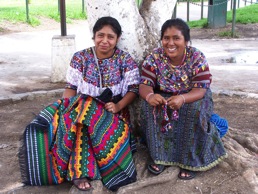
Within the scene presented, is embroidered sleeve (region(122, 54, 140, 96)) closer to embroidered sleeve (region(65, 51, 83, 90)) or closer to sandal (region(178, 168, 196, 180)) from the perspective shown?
embroidered sleeve (region(65, 51, 83, 90))

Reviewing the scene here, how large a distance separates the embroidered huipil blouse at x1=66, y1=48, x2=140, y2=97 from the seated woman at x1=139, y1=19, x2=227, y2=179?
0.15 m

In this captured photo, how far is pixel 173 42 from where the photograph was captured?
122 inches

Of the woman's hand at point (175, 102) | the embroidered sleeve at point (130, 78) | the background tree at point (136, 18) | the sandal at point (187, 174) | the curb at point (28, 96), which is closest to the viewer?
the woman's hand at point (175, 102)

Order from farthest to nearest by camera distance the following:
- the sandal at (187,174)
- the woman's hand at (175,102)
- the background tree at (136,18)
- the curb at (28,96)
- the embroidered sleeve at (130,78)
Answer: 1. the curb at (28,96)
2. the background tree at (136,18)
3. the embroidered sleeve at (130,78)
4. the sandal at (187,174)
5. the woman's hand at (175,102)

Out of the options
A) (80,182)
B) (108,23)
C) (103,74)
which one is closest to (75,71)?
(103,74)

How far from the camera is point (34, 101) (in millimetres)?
5801

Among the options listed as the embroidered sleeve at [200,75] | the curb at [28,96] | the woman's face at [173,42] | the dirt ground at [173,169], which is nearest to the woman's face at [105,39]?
the woman's face at [173,42]

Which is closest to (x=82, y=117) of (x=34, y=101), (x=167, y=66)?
(x=167, y=66)

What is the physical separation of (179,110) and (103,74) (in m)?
0.71

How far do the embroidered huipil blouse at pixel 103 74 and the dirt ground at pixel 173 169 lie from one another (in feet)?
2.05

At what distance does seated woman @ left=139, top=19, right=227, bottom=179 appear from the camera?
120 inches

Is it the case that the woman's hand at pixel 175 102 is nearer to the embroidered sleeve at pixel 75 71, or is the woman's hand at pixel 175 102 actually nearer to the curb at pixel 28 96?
the embroidered sleeve at pixel 75 71

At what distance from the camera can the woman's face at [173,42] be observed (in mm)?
3088

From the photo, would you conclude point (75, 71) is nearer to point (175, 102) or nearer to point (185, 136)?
point (175, 102)
